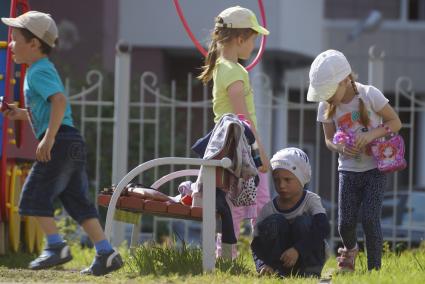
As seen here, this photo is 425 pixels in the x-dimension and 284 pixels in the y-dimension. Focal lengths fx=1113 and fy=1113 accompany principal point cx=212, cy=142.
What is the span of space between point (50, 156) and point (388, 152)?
5.98ft

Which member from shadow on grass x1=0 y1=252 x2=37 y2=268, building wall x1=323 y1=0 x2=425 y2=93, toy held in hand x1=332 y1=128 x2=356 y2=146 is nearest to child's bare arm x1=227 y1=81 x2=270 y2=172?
toy held in hand x1=332 y1=128 x2=356 y2=146

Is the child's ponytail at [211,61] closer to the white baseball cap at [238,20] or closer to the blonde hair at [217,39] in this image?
the blonde hair at [217,39]

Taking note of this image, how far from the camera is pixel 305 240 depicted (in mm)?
5809

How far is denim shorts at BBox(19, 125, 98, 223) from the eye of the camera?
5.52 meters

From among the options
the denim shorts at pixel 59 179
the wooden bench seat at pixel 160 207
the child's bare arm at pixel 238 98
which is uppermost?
the child's bare arm at pixel 238 98

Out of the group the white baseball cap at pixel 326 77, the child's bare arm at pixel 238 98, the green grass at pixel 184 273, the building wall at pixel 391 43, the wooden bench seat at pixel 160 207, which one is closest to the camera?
the green grass at pixel 184 273

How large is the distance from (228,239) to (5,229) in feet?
6.91

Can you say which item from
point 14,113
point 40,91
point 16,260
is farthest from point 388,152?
point 16,260

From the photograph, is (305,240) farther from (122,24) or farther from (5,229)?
(122,24)

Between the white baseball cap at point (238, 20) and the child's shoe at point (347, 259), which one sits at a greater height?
the white baseball cap at point (238, 20)

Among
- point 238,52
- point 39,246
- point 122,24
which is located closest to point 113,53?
point 122,24

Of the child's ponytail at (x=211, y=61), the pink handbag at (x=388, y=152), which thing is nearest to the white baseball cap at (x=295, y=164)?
the pink handbag at (x=388, y=152)

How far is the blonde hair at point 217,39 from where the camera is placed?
626cm

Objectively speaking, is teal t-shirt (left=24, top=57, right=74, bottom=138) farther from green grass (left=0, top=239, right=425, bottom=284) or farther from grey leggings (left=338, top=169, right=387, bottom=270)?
grey leggings (left=338, top=169, right=387, bottom=270)
